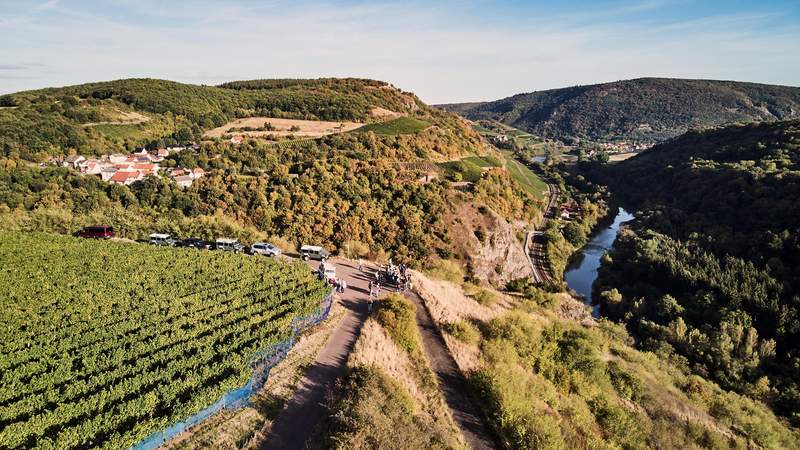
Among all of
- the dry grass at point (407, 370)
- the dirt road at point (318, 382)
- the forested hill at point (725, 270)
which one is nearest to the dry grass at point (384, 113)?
the forested hill at point (725, 270)

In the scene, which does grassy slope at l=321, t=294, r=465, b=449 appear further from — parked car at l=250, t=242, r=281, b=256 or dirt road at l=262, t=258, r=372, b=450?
parked car at l=250, t=242, r=281, b=256

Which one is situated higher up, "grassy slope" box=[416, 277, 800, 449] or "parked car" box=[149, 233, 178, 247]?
"parked car" box=[149, 233, 178, 247]

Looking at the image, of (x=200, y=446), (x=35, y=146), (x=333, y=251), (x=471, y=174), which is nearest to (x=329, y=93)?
(x=471, y=174)

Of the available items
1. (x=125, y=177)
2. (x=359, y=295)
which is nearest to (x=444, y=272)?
(x=359, y=295)

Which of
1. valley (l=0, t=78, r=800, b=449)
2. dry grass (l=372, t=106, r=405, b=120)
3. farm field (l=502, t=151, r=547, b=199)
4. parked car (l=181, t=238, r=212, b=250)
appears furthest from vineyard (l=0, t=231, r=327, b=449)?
farm field (l=502, t=151, r=547, b=199)

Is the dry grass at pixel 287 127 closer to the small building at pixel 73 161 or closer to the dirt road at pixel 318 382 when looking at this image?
the small building at pixel 73 161

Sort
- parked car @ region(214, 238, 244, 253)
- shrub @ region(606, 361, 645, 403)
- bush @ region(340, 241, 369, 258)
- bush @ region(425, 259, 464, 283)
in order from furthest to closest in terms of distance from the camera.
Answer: bush @ region(340, 241, 369, 258), bush @ region(425, 259, 464, 283), parked car @ region(214, 238, 244, 253), shrub @ region(606, 361, 645, 403)
